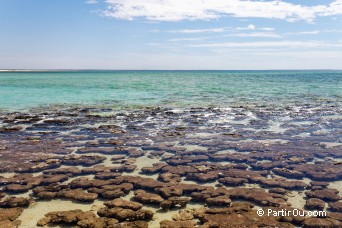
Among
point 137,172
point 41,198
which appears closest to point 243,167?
point 137,172

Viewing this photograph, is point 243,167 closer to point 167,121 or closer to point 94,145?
point 94,145

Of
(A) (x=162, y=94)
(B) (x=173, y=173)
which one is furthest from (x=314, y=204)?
(A) (x=162, y=94)

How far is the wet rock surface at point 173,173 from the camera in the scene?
784 cm

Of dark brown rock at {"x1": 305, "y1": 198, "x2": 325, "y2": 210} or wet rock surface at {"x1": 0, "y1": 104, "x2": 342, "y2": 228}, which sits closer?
wet rock surface at {"x1": 0, "y1": 104, "x2": 342, "y2": 228}

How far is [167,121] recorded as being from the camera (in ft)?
71.3

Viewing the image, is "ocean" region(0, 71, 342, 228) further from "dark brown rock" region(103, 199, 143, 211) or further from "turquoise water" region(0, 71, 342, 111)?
"turquoise water" region(0, 71, 342, 111)

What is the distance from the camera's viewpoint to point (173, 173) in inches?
433

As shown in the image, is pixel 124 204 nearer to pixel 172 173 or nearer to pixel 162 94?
pixel 172 173

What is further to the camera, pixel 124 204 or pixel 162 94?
pixel 162 94

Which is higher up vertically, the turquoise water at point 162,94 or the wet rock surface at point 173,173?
the wet rock surface at point 173,173

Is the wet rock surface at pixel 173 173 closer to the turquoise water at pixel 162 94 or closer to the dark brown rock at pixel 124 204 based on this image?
the dark brown rock at pixel 124 204

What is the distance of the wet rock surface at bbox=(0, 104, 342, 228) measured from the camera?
784 centimetres

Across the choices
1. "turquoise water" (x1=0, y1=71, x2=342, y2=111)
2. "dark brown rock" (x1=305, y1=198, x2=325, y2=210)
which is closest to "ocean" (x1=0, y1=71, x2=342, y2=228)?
"dark brown rock" (x1=305, y1=198, x2=325, y2=210)

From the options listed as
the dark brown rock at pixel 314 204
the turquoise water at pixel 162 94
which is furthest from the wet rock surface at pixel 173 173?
the turquoise water at pixel 162 94
